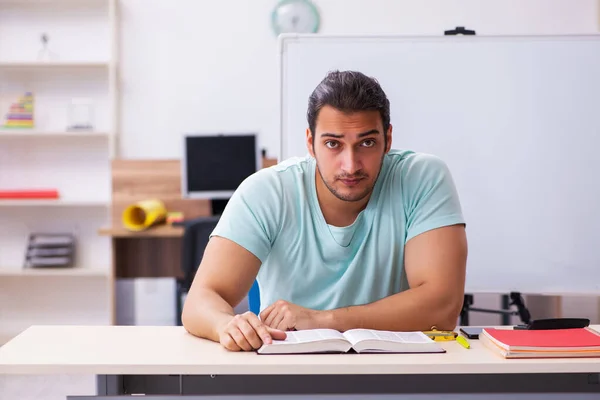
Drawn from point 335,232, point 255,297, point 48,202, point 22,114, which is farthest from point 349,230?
point 22,114

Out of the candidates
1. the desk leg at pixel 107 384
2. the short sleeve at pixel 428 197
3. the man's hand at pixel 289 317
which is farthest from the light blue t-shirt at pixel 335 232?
the desk leg at pixel 107 384

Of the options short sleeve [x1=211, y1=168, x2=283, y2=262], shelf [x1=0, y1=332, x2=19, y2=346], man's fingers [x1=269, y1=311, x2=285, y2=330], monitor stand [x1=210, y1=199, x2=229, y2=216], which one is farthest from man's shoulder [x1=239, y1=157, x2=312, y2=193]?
shelf [x1=0, y1=332, x2=19, y2=346]

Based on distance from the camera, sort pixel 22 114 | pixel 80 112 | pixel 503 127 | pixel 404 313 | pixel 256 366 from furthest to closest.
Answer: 1. pixel 80 112
2. pixel 22 114
3. pixel 503 127
4. pixel 404 313
5. pixel 256 366

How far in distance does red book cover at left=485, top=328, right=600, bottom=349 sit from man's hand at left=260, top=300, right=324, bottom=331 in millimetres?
337

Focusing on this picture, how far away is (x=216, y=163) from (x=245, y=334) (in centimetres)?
288

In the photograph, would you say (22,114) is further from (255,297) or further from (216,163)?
(255,297)

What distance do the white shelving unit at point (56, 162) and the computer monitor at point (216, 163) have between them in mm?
791

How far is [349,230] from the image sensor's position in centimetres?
157

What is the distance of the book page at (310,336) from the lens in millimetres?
1144

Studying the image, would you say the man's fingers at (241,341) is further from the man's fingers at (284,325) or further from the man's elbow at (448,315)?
the man's elbow at (448,315)

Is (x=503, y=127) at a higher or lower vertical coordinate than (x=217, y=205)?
higher

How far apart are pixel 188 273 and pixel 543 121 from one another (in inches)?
78.4

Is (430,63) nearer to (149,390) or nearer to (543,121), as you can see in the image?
(543,121)

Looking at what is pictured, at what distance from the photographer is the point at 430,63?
237 centimetres
